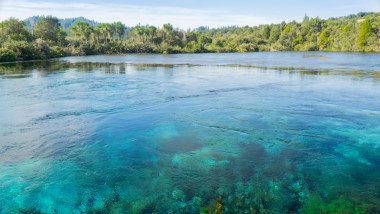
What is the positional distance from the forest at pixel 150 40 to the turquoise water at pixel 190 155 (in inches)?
1872

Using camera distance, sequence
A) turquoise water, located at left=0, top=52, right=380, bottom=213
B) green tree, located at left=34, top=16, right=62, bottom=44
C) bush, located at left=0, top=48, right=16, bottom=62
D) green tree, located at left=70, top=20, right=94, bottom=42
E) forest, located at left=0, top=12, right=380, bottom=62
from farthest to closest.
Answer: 1. green tree, located at left=70, top=20, right=94, bottom=42
2. green tree, located at left=34, top=16, right=62, bottom=44
3. forest, located at left=0, top=12, right=380, bottom=62
4. bush, located at left=0, top=48, right=16, bottom=62
5. turquoise water, located at left=0, top=52, right=380, bottom=213

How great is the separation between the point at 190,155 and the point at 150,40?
110m

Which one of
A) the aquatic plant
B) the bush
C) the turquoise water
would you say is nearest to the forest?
the bush

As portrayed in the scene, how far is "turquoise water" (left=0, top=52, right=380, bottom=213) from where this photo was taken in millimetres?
5770

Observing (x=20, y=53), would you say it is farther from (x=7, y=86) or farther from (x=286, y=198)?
(x=286, y=198)

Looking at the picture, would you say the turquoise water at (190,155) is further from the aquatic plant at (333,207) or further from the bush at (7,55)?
the bush at (7,55)

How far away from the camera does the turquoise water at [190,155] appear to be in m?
5.77

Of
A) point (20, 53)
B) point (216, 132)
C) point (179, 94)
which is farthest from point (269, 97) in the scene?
point (20, 53)

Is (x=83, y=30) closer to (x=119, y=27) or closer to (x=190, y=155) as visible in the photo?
(x=119, y=27)

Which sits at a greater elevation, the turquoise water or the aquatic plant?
the turquoise water

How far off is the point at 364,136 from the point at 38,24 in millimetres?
109520

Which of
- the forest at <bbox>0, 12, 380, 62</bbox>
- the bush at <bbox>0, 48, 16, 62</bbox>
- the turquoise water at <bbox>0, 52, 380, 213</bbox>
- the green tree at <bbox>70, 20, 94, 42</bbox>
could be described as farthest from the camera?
the green tree at <bbox>70, 20, 94, 42</bbox>

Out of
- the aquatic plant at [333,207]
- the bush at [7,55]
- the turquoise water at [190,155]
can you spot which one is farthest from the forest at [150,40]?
the aquatic plant at [333,207]

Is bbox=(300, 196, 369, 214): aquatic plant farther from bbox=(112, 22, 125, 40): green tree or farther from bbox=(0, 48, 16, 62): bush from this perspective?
bbox=(112, 22, 125, 40): green tree
